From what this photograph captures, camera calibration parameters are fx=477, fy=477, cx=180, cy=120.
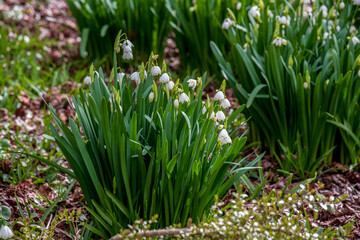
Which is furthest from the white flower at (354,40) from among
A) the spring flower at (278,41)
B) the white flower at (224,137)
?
the white flower at (224,137)

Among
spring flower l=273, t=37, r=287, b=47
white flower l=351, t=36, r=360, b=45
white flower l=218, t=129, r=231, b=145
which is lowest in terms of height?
white flower l=218, t=129, r=231, b=145

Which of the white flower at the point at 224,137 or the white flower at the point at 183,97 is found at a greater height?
the white flower at the point at 183,97

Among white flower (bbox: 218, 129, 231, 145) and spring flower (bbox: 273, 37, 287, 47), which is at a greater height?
spring flower (bbox: 273, 37, 287, 47)

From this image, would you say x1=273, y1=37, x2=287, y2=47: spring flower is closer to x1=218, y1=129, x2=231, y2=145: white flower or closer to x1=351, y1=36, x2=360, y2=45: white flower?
x1=351, y1=36, x2=360, y2=45: white flower

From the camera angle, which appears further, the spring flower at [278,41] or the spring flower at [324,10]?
the spring flower at [324,10]

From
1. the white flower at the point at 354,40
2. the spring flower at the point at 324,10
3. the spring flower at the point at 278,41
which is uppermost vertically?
the spring flower at the point at 324,10

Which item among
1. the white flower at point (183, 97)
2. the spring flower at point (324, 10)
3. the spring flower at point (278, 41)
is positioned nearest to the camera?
the white flower at point (183, 97)

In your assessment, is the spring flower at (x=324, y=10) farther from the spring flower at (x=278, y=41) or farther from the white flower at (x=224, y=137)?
the white flower at (x=224, y=137)

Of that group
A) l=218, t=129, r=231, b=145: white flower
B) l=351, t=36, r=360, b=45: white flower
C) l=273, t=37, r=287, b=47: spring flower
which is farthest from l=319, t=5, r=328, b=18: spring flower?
l=218, t=129, r=231, b=145: white flower

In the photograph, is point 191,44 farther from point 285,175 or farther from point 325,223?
point 325,223

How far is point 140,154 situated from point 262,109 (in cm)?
112

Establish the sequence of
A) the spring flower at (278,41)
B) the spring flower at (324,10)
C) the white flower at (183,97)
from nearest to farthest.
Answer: the white flower at (183,97) < the spring flower at (278,41) < the spring flower at (324,10)

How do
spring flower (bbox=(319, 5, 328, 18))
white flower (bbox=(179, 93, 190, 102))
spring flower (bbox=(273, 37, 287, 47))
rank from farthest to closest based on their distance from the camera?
spring flower (bbox=(319, 5, 328, 18))
spring flower (bbox=(273, 37, 287, 47))
white flower (bbox=(179, 93, 190, 102))

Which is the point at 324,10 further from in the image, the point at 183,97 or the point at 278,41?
→ the point at 183,97
